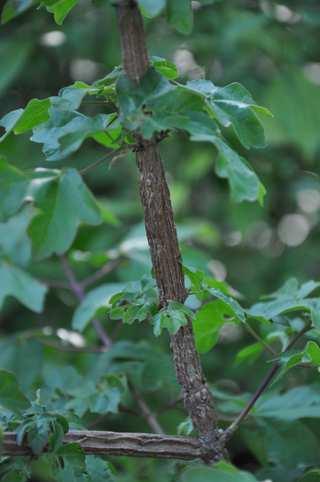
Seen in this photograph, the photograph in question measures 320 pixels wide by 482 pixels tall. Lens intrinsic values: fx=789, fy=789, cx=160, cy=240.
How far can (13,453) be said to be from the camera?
51cm

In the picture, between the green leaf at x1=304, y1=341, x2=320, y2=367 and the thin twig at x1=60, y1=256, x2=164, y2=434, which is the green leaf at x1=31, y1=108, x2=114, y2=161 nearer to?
the green leaf at x1=304, y1=341, x2=320, y2=367

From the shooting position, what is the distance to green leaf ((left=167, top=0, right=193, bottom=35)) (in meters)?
0.49

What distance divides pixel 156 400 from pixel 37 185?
46cm

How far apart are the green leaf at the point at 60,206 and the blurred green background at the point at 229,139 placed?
61cm

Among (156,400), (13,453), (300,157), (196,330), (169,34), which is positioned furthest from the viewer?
(300,157)

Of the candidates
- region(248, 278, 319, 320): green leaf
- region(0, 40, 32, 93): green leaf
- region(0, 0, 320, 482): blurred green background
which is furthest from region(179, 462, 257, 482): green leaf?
region(0, 40, 32, 93): green leaf

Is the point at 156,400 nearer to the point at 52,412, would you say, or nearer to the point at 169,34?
the point at 52,412

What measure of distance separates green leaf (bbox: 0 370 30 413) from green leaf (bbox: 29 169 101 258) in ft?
0.37

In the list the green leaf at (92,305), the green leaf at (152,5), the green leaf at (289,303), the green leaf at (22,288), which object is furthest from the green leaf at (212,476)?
the green leaf at (22,288)

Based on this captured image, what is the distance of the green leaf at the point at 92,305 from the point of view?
0.86 meters

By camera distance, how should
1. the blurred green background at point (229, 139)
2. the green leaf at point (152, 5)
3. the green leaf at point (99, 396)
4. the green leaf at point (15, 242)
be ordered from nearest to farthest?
the green leaf at point (152, 5), the green leaf at point (99, 396), the green leaf at point (15, 242), the blurred green background at point (229, 139)

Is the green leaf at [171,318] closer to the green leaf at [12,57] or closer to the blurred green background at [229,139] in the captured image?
the blurred green background at [229,139]

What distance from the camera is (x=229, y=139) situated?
4.53 feet

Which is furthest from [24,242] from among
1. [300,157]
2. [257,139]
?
[300,157]
